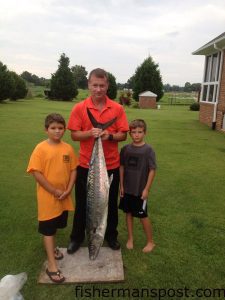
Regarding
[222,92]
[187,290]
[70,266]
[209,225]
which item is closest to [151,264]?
[187,290]

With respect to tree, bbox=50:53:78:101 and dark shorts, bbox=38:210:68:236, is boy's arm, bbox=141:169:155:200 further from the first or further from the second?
tree, bbox=50:53:78:101

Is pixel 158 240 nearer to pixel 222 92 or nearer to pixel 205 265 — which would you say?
pixel 205 265

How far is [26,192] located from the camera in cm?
620

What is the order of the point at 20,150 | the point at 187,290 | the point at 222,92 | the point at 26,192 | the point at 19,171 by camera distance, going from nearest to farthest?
the point at 187,290 < the point at 26,192 < the point at 19,171 < the point at 20,150 < the point at 222,92

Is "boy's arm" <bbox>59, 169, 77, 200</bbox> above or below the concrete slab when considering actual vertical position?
above

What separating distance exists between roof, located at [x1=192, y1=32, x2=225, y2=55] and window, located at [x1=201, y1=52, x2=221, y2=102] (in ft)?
1.02

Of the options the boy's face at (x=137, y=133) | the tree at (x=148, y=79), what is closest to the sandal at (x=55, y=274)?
the boy's face at (x=137, y=133)

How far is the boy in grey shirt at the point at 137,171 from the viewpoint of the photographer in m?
3.96

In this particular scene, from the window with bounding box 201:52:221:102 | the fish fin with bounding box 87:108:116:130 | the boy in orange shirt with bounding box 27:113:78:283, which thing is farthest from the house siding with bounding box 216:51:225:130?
the boy in orange shirt with bounding box 27:113:78:283

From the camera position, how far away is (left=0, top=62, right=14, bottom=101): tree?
32719 millimetres

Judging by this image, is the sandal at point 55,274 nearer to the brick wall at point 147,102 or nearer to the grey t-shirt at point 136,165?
the grey t-shirt at point 136,165

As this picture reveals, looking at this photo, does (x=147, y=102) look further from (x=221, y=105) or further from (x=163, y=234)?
(x=163, y=234)

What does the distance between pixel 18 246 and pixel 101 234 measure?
1.26 meters

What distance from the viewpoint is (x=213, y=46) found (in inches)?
611
